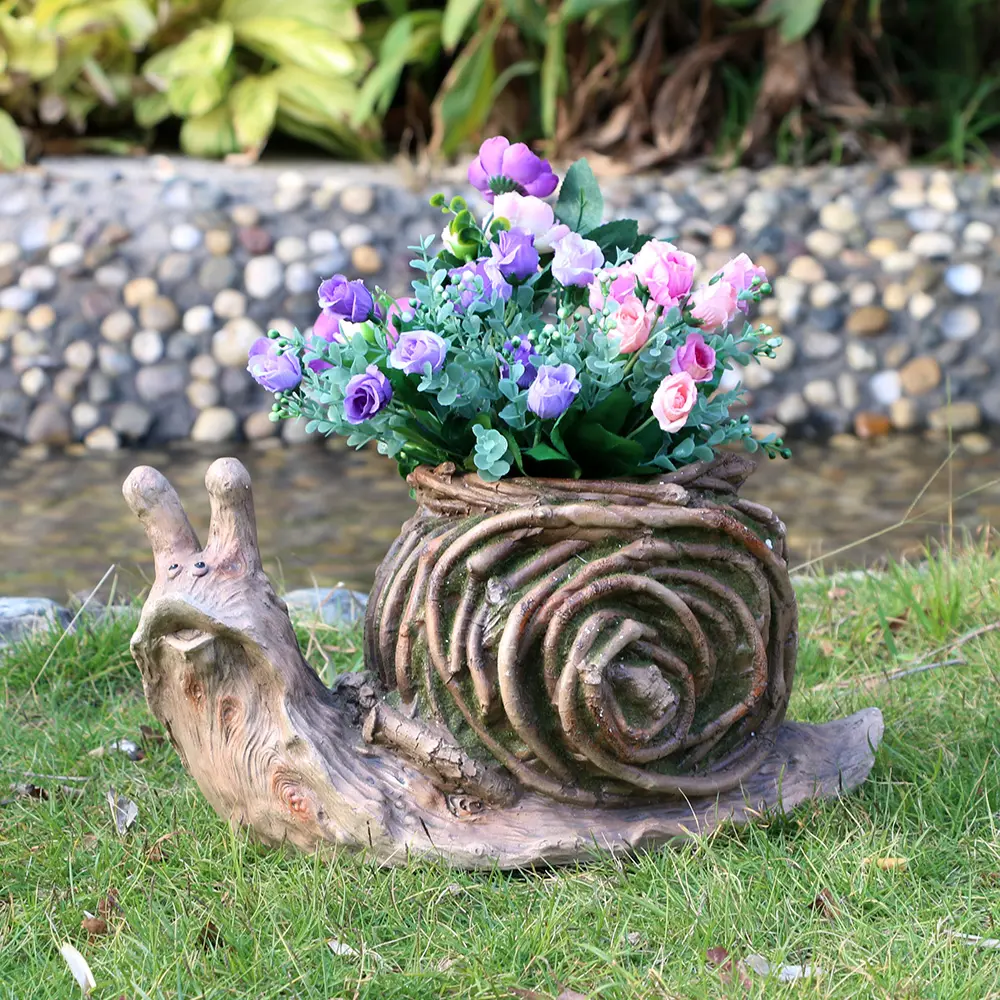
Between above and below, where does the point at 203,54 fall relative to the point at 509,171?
below

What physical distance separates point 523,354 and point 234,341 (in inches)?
150

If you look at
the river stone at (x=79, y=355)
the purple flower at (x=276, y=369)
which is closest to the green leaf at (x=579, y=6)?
the river stone at (x=79, y=355)

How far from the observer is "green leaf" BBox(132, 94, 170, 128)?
677cm

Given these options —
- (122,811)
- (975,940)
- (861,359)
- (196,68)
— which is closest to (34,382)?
(196,68)

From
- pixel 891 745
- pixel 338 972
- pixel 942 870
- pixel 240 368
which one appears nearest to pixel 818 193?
pixel 240 368

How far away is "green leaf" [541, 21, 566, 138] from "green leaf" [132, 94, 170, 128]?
1.90 meters

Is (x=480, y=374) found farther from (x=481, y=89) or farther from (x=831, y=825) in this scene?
(x=481, y=89)

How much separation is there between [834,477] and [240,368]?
2446mm

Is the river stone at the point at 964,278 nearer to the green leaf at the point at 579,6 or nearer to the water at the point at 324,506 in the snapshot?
the water at the point at 324,506

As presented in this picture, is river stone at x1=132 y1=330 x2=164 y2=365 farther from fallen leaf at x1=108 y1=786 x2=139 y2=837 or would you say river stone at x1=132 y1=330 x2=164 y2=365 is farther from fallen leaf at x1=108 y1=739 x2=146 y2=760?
fallen leaf at x1=108 y1=786 x2=139 y2=837

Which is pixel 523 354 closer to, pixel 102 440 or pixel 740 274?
pixel 740 274

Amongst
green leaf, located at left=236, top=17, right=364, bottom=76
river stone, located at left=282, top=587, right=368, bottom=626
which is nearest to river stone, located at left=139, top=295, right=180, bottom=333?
green leaf, located at left=236, top=17, right=364, bottom=76

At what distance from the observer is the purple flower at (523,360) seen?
206 cm

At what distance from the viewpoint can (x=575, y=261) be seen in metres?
2.07
